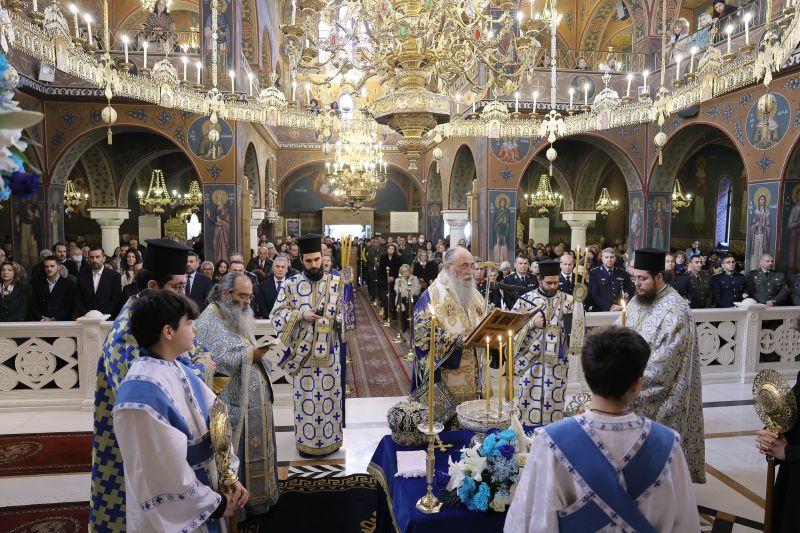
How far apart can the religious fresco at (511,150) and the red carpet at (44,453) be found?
10850mm

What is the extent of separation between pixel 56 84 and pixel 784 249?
14.6m

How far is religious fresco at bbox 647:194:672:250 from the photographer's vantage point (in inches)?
523

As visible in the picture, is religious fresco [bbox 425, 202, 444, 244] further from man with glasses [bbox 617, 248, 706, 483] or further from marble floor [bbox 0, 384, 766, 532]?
man with glasses [bbox 617, 248, 706, 483]

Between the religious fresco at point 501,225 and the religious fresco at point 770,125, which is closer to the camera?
the religious fresco at point 770,125

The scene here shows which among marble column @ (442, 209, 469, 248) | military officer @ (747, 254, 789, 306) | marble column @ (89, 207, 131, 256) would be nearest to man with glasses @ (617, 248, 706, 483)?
military officer @ (747, 254, 789, 306)

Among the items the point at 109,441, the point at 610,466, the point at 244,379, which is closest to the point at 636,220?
the point at 244,379

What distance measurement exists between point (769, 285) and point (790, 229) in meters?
1.57

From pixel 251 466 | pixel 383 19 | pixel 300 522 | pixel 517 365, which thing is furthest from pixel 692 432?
pixel 383 19

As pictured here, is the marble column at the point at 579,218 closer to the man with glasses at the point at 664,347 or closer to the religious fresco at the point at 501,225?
the religious fresco at the point at 501,225

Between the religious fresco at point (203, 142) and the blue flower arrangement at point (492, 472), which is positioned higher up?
the religious fresco at point (203, 142)

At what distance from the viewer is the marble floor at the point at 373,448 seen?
147 inches

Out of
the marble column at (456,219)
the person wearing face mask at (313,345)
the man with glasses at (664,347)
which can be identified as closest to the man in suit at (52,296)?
the person wearing face mask at (313,345)

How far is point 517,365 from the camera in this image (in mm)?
4238

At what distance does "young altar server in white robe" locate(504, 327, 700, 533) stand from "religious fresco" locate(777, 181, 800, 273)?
964 cm
